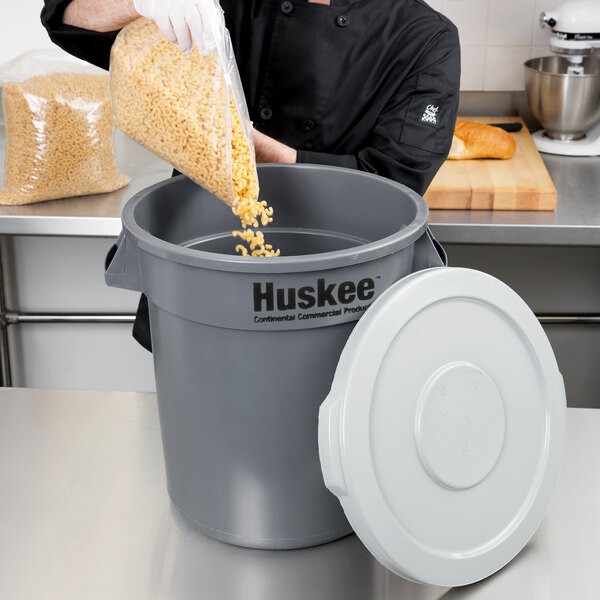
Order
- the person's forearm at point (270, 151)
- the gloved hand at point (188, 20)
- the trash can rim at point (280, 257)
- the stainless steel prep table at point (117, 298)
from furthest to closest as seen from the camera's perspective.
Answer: the stainless steel prep table at point (117, 298) → the person's forearm at point (270, 151) → the gloved hand at point (188, 20) → the trash can rim at point (280, 257)

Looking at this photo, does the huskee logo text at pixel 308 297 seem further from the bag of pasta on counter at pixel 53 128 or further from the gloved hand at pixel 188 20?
the bag of pasta on counter at pixel 53 128

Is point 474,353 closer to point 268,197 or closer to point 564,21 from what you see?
point 268,197

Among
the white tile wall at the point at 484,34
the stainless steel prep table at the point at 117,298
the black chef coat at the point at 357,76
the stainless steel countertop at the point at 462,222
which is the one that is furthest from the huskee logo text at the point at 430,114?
the white tile wall at the point at 484,34

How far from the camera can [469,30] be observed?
86.3 inches

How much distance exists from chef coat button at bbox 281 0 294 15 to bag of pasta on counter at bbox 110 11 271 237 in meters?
0.35

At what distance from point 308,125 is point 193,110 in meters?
0.46

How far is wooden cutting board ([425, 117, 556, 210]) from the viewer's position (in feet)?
5.79

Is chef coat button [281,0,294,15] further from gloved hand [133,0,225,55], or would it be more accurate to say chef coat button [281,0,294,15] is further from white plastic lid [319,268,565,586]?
white plastic lid [319,268,565,586]

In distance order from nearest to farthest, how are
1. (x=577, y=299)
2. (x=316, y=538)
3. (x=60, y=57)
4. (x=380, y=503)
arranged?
(x=380, y=503)
(x=316, y=538)
(x=60, y=57)
(x=577, y=299)

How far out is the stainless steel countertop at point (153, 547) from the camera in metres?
0.77

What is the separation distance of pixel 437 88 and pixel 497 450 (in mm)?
651

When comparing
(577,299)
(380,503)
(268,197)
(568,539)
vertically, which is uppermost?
(268,197)

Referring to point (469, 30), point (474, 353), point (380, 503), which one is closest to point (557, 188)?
point (469, 30)

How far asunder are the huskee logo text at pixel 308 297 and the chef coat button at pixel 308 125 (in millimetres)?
597
